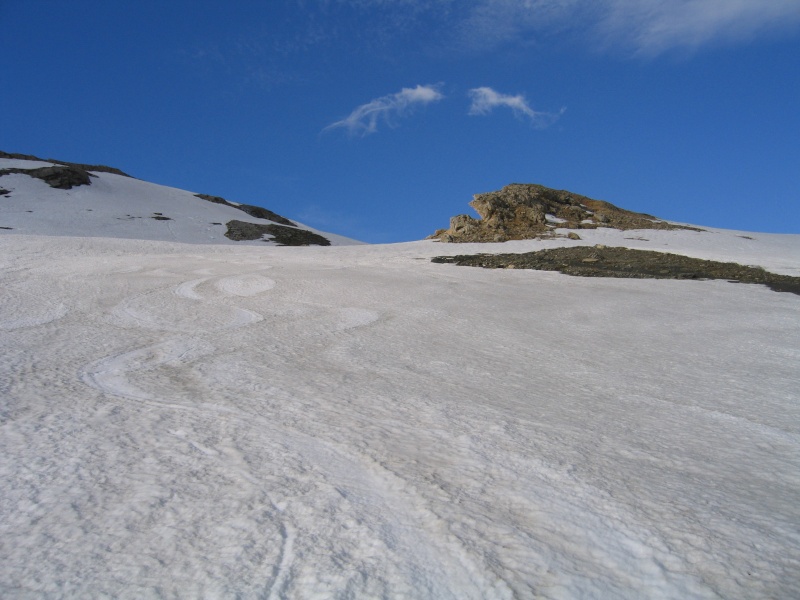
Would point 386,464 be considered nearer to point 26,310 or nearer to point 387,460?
point 387,460

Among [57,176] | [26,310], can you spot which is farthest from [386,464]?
[57,176]

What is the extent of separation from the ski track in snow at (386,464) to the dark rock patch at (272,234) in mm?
29335

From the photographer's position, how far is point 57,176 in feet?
126

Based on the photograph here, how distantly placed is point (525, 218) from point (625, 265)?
31.1ft

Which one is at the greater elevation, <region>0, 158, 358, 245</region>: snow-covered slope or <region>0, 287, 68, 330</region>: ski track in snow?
<region>0, 158, 358, 245</region>: snow-covered slope

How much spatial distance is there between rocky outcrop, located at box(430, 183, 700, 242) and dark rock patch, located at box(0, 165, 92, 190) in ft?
95.4

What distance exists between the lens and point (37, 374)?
3.35m

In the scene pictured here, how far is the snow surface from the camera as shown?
1.54 m

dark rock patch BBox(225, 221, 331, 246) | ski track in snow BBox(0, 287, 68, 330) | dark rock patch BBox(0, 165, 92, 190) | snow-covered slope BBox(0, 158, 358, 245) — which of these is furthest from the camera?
dark rock patch BBox(0, 165, 92, 190)

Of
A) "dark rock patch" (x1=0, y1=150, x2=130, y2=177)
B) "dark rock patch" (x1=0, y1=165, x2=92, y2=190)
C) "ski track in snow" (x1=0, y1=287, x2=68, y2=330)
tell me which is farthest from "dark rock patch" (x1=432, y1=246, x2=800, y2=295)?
"dark rock patch" (x1=0, y1=150, x2=130, y2=177)

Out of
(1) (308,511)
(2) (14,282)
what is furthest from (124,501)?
(2) (14,282)

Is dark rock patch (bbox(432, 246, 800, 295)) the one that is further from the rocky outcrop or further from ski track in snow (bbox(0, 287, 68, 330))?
ski track in snow (bbox(0, 287, 68, 330))

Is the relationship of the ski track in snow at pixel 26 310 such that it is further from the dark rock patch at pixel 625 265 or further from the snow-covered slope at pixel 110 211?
the snow-covered slope at pixel 110 211

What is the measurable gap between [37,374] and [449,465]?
2668 mm
